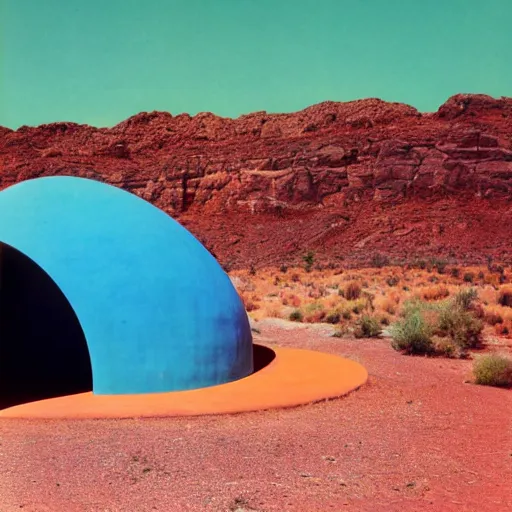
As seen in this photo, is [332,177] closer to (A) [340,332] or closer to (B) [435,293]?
(B) [435,293]

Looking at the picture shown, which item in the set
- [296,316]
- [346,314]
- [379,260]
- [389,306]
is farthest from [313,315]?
[379,260]

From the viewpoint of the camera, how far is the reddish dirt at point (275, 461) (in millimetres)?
5027

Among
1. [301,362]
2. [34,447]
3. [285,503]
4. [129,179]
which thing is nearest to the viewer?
[285,503]

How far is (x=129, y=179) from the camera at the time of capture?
233 ft

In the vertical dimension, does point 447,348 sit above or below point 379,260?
below

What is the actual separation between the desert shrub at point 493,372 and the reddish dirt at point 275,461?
1543 mm

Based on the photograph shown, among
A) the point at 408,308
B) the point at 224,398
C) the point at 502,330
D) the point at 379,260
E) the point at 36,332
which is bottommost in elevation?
the point at 502,330

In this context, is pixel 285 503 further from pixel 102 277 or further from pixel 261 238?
pixel 261 238

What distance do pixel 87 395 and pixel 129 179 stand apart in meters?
64.8

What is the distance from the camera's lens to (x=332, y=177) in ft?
210

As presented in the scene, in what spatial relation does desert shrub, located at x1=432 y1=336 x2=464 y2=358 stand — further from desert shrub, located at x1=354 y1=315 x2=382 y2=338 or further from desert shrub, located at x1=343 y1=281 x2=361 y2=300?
desert shrub, located at x1=343 y1=281 x2=361 y2=300

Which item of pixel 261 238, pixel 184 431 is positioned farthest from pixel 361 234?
pixel 184 431

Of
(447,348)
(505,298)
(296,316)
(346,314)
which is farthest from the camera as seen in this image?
(505,298)

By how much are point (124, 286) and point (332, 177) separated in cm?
5716
